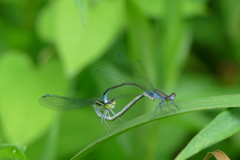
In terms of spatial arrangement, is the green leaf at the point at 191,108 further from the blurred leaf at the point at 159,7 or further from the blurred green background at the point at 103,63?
the blurred leaf at the point at 159,7

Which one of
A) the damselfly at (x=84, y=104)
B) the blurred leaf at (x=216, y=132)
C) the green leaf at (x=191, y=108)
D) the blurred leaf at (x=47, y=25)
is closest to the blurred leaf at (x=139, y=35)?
the damselfly at (x=84, y=104)

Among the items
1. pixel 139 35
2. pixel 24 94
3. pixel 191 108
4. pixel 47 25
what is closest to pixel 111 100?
pixel 139 35

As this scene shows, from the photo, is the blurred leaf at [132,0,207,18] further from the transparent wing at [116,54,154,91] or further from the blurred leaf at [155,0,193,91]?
the transparent wing at [116,54,154,91]

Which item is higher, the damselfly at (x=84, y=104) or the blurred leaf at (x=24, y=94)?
the blurred leaf at (x=24, y=94)

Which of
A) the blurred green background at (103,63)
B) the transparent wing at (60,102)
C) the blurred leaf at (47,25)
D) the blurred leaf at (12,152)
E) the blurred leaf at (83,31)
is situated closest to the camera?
the blurred leaf at (12,152)

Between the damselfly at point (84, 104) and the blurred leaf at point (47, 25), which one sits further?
the blurred leaf at point (47, 25)

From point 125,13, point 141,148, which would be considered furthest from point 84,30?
point 141,148

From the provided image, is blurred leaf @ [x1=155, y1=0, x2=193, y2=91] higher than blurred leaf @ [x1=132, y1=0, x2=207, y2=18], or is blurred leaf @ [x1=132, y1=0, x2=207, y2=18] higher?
blurred leaf @ [x1=132, y1=0, x2=207, y2=18]

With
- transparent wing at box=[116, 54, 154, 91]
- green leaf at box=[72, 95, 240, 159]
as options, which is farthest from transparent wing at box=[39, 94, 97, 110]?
green leaf at box=[72, 95, 240, 159]
